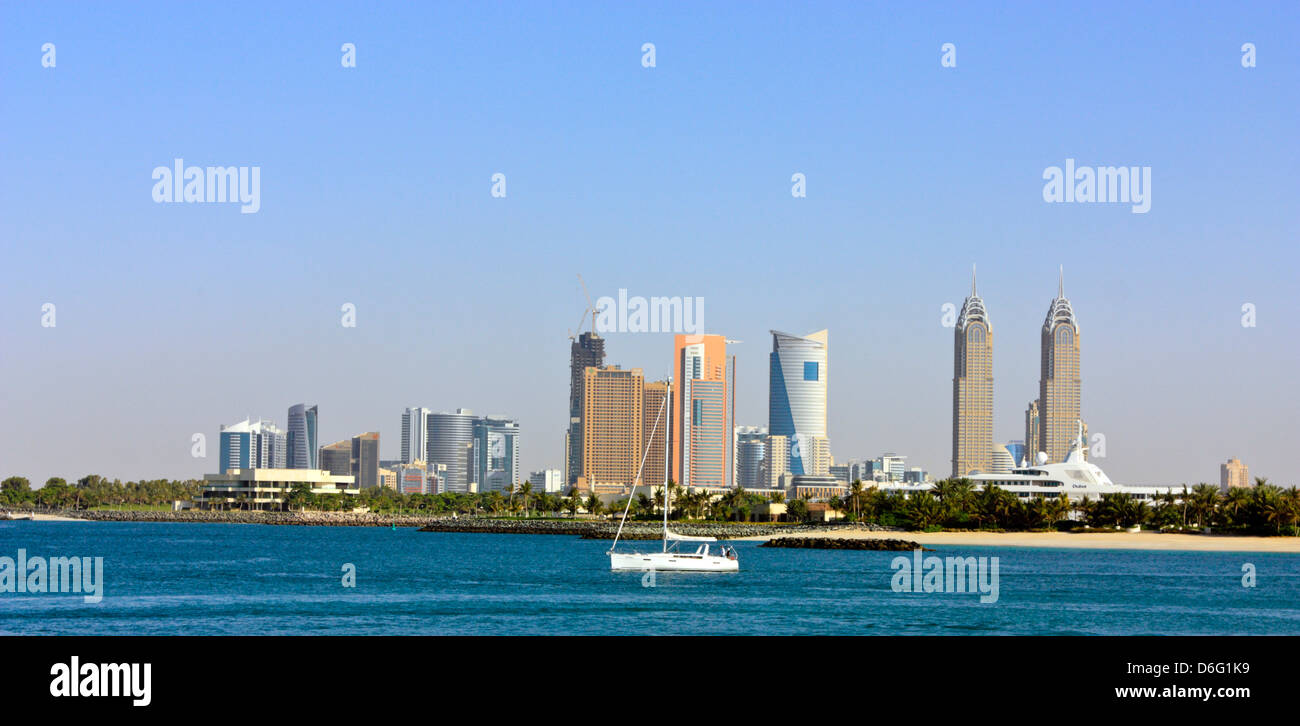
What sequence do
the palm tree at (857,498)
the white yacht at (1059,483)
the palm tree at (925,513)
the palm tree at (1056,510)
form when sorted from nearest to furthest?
1. the palm tree at (1056,510)
2. the palm tree at (925,513)
3. the palm tree at (857,498)
4. the white yacht at (1059,483)

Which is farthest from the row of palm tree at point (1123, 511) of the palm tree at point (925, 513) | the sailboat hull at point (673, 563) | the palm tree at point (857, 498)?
the sailboat hull at point (673, 563)

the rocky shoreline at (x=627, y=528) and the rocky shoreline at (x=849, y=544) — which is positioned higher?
the rocky shoreline at (x=849, y=544)

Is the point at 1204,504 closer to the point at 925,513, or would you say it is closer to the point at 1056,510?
the point at 1056,510

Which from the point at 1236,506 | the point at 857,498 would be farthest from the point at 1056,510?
the point at 857,498

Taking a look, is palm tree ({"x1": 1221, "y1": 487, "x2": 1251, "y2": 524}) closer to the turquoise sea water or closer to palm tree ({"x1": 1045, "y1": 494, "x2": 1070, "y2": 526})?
palm tree ({"x1": 1045, "y1": 494, "x2": 1070, "y2": 526})

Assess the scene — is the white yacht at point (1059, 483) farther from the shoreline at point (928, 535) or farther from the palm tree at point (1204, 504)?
the palm tree at point (1204, 504)

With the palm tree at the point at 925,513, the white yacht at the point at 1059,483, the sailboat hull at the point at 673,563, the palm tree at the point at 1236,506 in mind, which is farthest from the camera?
the white yacht at the point at 1059,483
